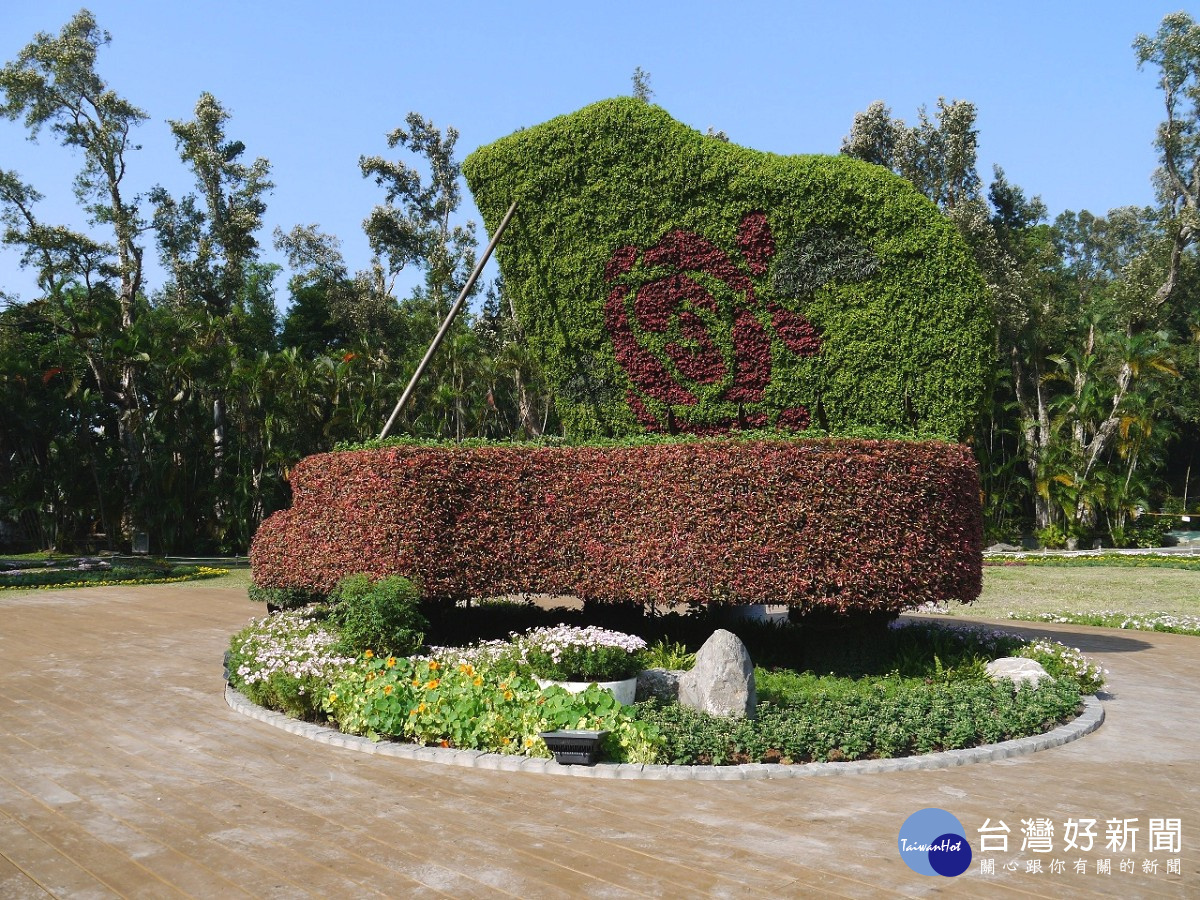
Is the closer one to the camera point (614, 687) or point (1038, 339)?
point (614, 687)

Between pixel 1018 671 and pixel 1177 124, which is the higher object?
pixel 1177 124

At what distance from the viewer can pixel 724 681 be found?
8.66m

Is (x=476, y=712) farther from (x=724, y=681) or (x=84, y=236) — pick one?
(x=84, y=236)

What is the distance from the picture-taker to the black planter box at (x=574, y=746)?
749cm

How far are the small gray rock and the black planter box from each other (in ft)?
6.18

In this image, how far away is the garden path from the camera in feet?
16.9

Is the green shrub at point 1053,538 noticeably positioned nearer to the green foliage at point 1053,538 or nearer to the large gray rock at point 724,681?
the green foliage at point 1053,538

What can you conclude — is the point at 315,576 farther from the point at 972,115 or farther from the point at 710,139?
the point at 972,115

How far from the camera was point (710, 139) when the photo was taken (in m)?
12.6

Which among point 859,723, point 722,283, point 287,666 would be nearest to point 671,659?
point 859,723

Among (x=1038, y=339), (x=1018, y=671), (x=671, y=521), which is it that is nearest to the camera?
(x=1018, y=671)

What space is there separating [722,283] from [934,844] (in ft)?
26.8

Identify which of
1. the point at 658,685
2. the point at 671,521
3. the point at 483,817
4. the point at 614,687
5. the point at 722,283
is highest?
the point at 722,283

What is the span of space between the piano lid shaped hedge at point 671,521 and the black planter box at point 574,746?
357 cm
